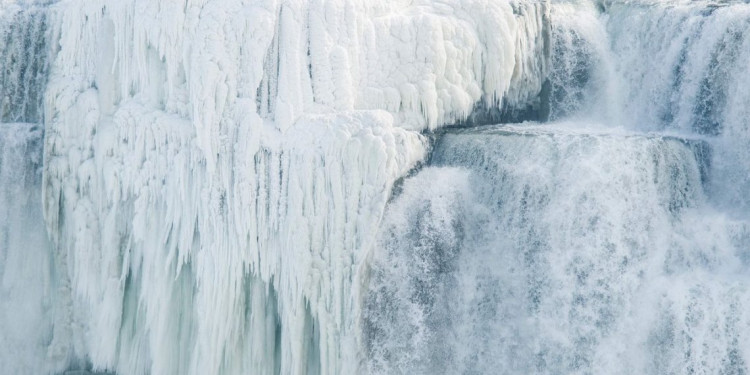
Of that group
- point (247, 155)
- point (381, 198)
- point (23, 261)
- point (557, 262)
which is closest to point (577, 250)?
point (557, 262)

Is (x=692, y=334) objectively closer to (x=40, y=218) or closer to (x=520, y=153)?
(x=520, y=153)

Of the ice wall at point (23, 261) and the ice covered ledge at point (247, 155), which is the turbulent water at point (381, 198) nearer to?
the ice covered ledge at point (247, 155)

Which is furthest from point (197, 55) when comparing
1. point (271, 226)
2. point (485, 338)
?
point (485, 338)

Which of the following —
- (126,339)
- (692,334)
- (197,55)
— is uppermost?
(197,55)

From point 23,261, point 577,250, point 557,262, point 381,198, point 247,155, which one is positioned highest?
point 247,155

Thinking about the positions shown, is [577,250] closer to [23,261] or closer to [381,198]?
[381,198]

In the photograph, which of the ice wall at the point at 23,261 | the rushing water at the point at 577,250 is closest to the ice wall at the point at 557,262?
the rushing water at the point at 577,250
